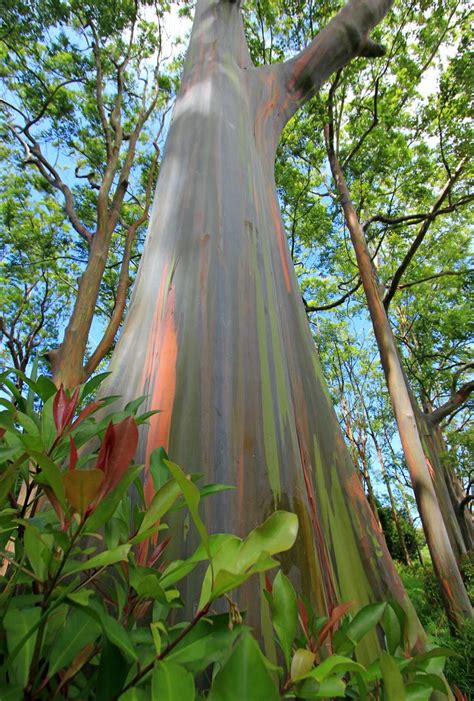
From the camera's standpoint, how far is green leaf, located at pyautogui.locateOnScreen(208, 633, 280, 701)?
20 cm

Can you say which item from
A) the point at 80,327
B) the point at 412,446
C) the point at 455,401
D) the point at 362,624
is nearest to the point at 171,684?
the point at 362,624

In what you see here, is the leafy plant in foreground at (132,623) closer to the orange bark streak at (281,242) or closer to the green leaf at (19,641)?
the green leaf at (19,641)

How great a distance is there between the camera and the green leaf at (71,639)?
0.27 meters

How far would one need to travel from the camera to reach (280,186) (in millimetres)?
6359

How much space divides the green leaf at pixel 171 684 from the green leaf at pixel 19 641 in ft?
0.28

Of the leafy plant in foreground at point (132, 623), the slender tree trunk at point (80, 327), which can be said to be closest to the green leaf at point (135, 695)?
the leafy plant in foreground at point (132, 623)

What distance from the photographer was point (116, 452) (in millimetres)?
290

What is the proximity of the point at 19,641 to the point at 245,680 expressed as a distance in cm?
14

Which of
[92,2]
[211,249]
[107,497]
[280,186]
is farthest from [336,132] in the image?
[107,497]

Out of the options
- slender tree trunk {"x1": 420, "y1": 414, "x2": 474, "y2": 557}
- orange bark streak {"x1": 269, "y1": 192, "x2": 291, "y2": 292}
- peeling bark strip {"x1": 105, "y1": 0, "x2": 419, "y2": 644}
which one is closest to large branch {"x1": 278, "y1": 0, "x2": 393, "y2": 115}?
peeling bark strip {"x1": 105, "y1": 0, "x2": 419, "y2": 644}

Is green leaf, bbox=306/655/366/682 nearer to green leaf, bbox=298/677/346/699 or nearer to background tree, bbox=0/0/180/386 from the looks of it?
green leaf, bbox=298/677/346/699

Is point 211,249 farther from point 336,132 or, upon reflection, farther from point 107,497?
point 336,132

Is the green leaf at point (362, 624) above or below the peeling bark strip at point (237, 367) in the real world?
below

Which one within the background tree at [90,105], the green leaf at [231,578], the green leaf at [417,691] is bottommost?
the green leaf at [417,691]
